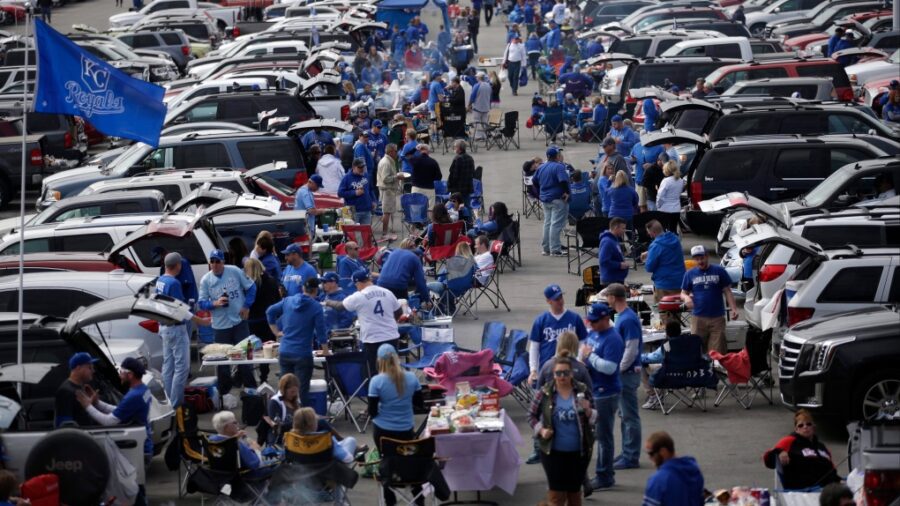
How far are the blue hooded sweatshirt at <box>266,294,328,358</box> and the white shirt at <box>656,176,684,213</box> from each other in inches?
340

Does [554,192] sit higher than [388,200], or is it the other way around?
[554,192]

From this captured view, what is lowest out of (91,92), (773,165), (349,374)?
(349,374)

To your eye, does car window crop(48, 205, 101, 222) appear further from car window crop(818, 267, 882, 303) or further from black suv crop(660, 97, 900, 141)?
car window crop(818, 267, 882, 303)

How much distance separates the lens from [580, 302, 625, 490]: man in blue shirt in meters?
13.5

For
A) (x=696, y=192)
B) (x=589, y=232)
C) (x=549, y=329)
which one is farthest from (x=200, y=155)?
(x=549, y=329)

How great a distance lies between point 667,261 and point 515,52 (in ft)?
81.6

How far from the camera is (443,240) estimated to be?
21469mm

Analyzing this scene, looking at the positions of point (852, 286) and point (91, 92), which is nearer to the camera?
point (91, 92)

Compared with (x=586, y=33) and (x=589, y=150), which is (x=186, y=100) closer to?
(x=589, y=150)

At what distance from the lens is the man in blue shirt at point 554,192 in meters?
23.5

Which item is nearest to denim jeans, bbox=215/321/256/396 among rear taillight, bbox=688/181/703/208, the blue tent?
rear taillight, bbox=688/181/703/208

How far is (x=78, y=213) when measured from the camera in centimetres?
2164

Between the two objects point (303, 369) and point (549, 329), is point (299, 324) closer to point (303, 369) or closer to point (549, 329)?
point (303, 369)

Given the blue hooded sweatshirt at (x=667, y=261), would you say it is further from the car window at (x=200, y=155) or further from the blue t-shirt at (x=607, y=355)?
the car window at (x=200, y=155)
